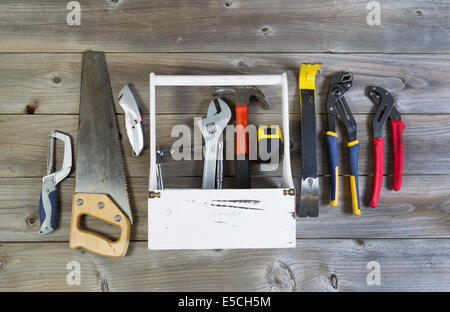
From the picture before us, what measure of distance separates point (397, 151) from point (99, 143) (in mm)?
846

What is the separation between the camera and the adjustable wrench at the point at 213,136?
0.82m

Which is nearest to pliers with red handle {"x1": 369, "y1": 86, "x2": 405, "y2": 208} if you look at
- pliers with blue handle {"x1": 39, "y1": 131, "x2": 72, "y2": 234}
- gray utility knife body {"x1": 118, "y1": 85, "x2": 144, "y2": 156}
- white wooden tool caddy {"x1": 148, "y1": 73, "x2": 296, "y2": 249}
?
white wooden tool caddy {"x1": 148, "y1": 73, "x2": 296, "y2": 249}

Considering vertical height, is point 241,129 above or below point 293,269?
above

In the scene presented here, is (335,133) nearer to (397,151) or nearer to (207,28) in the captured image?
(397,151)

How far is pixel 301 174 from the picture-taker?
874 mm

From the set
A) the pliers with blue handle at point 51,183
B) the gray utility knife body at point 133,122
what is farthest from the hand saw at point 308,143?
the pliers with blue handle at point 51,183

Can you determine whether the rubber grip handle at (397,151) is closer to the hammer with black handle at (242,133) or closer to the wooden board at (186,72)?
the wooden board at (186,72)

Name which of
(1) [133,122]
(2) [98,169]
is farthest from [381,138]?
(2) [98,169]

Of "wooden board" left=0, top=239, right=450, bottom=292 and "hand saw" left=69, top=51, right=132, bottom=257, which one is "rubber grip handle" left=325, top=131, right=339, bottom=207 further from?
"hand saw" left=69, top=51, right=132, bottom=257

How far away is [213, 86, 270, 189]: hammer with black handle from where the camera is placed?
81 centimetres

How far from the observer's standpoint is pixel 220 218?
2.50 feet

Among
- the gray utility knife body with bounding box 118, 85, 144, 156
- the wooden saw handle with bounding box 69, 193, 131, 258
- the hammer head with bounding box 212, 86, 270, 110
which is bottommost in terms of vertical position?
the wooden saw handle with bounding box 69, 193, 131, 258

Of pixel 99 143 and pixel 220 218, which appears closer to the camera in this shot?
pixel 220 218

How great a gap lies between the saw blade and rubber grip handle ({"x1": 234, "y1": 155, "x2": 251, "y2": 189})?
32 cm
